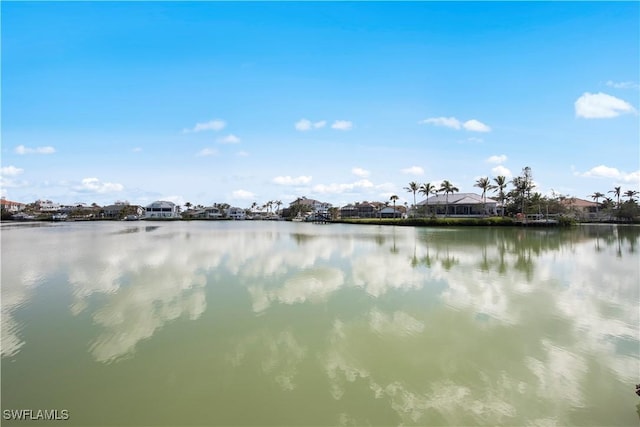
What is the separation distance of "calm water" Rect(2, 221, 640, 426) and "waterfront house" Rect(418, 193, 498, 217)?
202ft

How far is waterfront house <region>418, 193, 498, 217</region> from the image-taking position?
241ft

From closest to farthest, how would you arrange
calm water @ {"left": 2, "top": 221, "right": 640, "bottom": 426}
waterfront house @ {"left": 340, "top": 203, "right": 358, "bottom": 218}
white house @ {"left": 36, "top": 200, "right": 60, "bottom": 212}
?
1. calm water @ {"left": 2, "top": 221, "right": 640, "bottom": 426}
2. waterfront house @ {"left": 340, "top": 203, "right": 358, "bottom": 218}
3. white house @ {"left": 36, "top": 200, "right": 60, "bottom": 212}

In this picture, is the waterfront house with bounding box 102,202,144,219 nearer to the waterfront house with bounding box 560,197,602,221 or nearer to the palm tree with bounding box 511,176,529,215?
the palm tree with bounding box 511,176,529,215

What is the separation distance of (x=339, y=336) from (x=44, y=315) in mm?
9257

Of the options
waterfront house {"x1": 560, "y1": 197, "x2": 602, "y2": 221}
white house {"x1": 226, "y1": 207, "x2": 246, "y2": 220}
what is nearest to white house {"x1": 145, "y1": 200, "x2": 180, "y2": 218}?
white house {"x1": 226, "y1": 207, "x2": 246, "y2": 220}

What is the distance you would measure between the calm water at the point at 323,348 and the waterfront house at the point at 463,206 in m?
61.6

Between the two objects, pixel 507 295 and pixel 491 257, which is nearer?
pixel 507 295

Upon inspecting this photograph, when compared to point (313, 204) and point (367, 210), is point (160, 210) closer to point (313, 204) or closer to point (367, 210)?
point (313, 204)

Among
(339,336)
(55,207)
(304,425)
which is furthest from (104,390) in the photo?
(55,207)

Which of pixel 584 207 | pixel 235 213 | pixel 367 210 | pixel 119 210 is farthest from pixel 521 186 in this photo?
pixel 119 210

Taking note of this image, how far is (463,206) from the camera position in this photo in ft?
246

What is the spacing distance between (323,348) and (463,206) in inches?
2952

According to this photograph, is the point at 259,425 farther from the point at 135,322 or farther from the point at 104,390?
the point at 135,322

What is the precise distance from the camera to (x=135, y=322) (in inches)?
376
